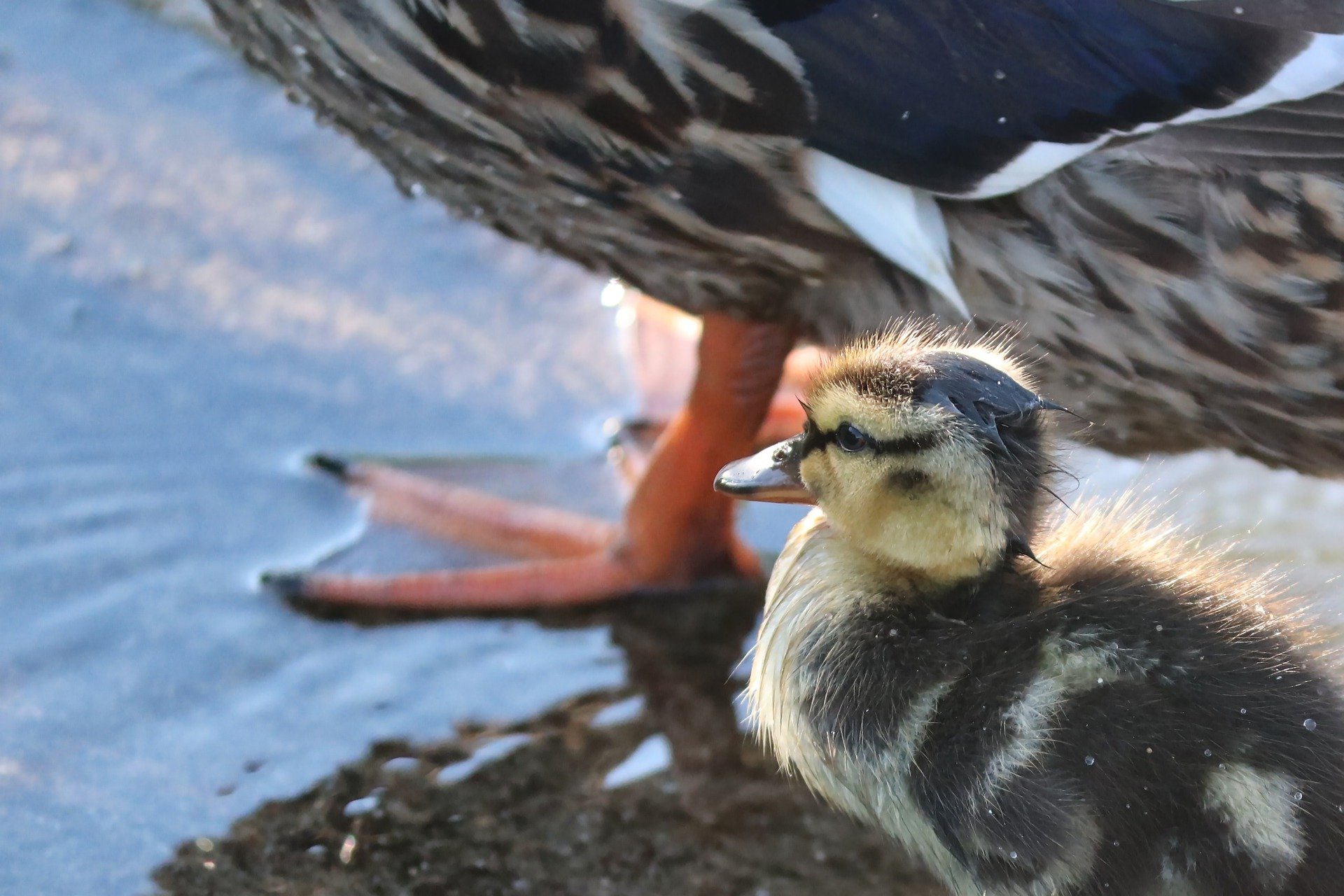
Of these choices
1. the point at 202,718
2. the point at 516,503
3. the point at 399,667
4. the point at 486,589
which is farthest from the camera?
the point at 516,503

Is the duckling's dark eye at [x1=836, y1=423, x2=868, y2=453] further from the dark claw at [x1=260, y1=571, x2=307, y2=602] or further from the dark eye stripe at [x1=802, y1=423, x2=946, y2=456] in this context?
the dark claw at [x1=260, y1=571, x2=307, y2=602]

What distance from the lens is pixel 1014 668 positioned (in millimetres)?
1496

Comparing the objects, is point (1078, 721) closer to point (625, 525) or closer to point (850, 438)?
point (850, 438)

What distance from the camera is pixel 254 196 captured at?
3254mm

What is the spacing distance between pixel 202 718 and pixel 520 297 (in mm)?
1300

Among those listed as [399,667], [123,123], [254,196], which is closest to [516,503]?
[399,667]

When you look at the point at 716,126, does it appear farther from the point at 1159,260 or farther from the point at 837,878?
the point at 837,878

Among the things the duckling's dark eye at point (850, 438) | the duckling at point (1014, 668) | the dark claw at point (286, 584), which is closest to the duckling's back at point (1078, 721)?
the duckling at point (1014, 668)

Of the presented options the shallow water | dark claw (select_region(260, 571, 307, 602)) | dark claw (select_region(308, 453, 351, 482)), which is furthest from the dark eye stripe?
dark claw (select_region(308, 453, 351, 482))

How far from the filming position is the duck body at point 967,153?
1684mm

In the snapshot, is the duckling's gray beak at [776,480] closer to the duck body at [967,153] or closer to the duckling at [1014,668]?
the duckling at [1014,668]

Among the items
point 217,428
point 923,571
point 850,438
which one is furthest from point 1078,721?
point 217,428

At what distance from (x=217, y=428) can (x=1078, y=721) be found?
5.51 feet

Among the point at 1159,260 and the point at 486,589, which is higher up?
the point at 1159,260
